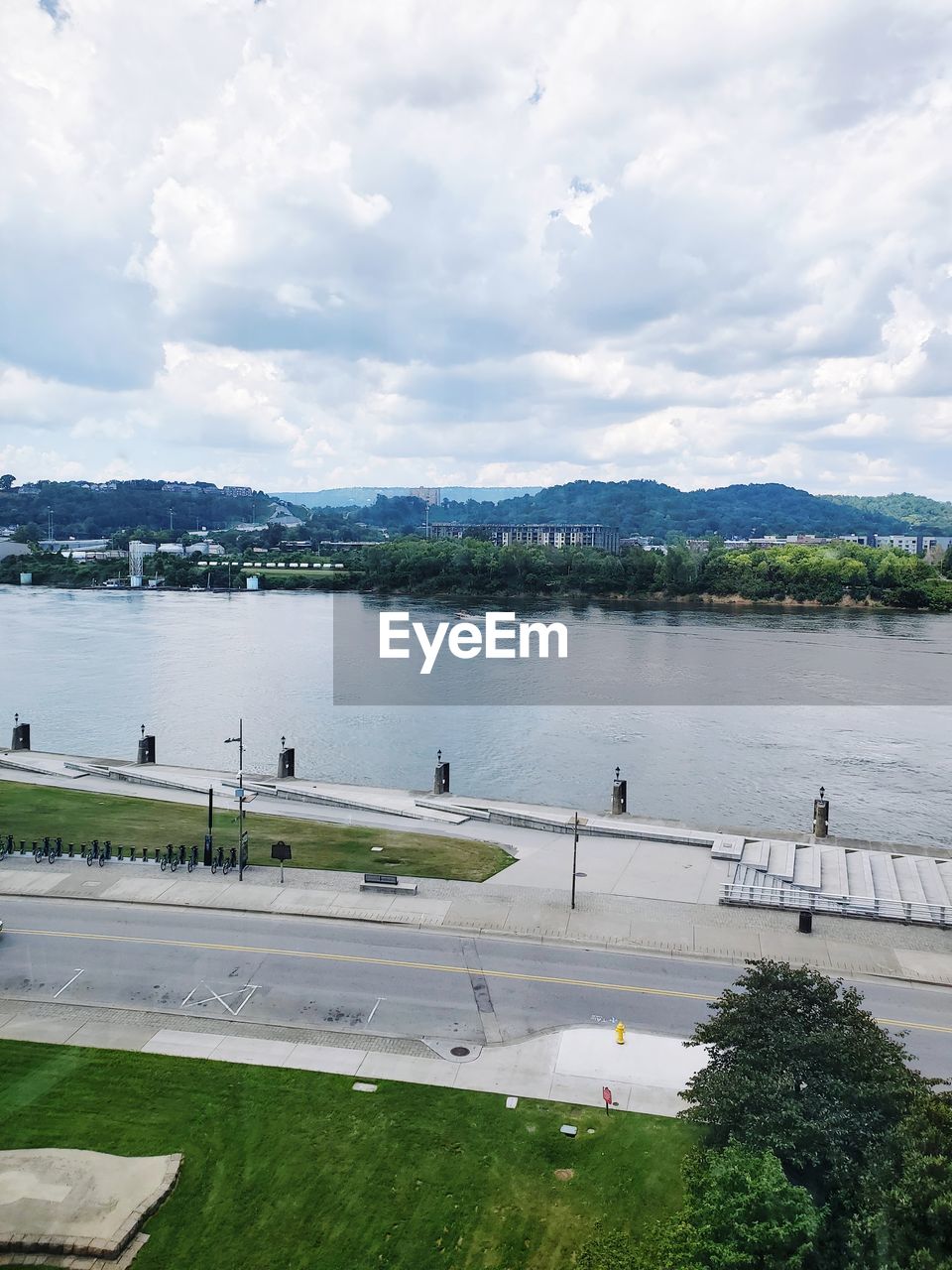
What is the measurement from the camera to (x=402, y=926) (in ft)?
85.0

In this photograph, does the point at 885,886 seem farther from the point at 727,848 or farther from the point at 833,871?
the point at 727,848

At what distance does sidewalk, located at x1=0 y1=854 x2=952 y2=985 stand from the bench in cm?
24

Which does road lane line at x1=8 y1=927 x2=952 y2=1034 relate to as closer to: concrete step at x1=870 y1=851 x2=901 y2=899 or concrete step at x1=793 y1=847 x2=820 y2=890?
concrete step at x1=870 y1=851 x2=901 y2=899

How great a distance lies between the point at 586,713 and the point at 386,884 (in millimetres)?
42629

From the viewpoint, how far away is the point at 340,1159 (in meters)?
16.2

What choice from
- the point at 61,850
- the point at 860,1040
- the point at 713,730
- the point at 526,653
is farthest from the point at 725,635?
the point at 860,1040

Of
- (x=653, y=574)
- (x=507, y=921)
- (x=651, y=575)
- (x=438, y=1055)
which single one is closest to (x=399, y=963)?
(x=507, y=921)

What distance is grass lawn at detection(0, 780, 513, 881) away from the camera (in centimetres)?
3125

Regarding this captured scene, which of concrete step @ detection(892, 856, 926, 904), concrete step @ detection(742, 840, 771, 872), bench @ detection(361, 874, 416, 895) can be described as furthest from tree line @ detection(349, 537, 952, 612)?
bench @ detection(361, 874, 416, 895)

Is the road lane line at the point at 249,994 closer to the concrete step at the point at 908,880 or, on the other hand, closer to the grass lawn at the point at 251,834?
the grass lawn at the point at 251,834

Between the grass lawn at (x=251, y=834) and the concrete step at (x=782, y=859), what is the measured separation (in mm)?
8454

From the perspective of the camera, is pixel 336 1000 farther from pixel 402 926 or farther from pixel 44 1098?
pixel 44 1098

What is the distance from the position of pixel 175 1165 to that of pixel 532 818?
72.7 feet

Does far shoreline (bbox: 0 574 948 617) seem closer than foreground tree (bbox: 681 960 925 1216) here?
No
